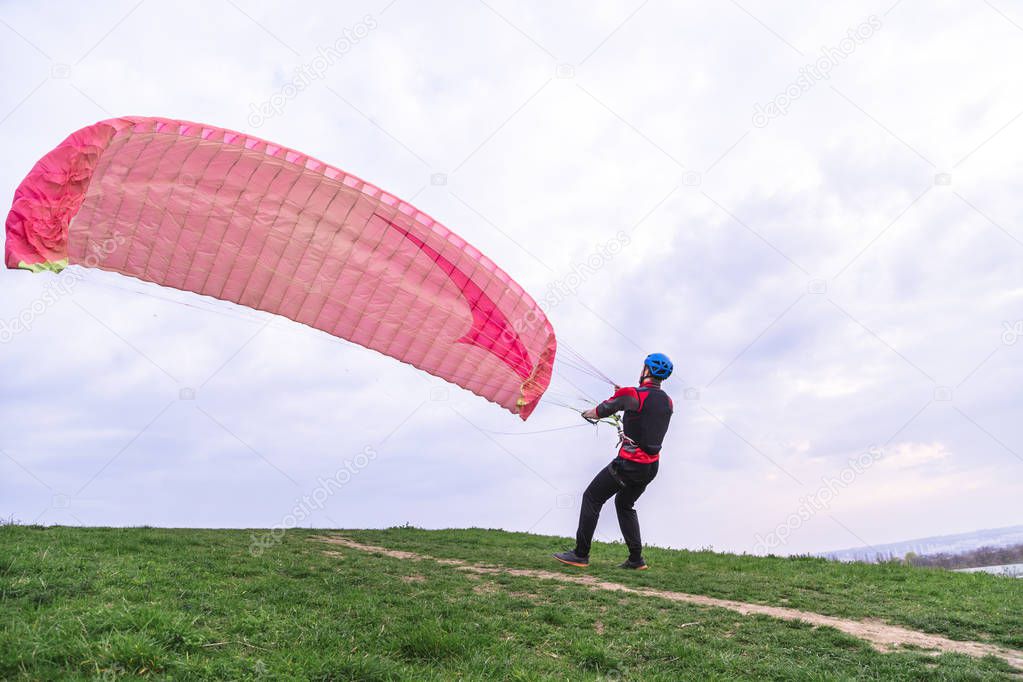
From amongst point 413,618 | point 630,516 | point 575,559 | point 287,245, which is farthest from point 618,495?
point 287,245

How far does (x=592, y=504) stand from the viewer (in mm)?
12164

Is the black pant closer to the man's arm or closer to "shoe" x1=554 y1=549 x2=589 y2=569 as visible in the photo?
"shoe" x1=554 y1=549 x2=589 y2=569

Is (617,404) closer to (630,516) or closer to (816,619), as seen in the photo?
(630,516)

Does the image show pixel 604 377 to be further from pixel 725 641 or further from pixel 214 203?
pixel 214 203

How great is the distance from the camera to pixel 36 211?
9266 millimetres

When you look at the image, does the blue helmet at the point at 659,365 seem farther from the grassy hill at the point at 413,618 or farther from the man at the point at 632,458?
the grassy hill at the point at 413,618

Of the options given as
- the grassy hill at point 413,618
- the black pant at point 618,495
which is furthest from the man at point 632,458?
the grassy hill at point 413,618

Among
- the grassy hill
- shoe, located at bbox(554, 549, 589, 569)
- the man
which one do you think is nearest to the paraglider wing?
the man

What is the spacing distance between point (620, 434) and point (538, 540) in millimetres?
6874

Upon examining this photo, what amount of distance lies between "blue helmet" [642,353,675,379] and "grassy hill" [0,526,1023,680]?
3298 millimetres

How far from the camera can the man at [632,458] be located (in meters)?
11.5

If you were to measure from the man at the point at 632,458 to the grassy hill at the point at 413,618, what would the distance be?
0.70m

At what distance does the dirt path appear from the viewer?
7879 millimetres

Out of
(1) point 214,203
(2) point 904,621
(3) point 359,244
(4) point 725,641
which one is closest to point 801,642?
Answer: (4) point 725,641
